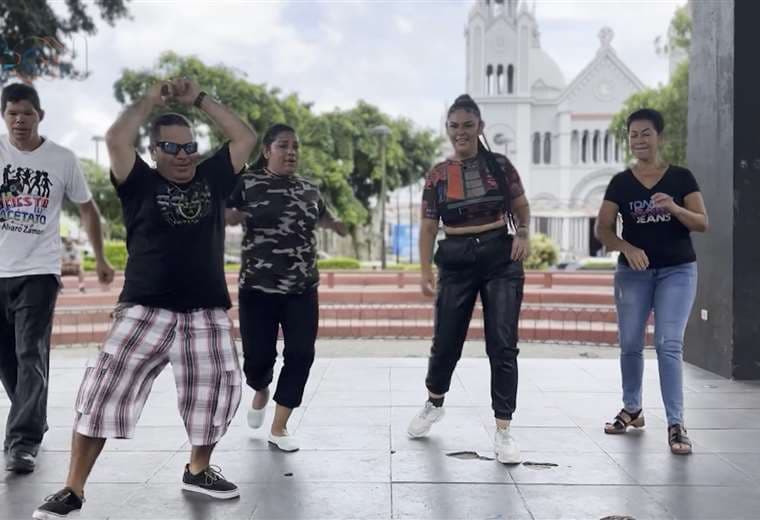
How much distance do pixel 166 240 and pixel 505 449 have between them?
1.99 meters

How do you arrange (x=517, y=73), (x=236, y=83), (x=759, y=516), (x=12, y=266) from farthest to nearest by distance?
1. (x=517, y=73)
2. (x=236, y=83)
3. (x=12, y=266)
4. (x=759, y=516)

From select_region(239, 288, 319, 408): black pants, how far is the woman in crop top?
740 mm

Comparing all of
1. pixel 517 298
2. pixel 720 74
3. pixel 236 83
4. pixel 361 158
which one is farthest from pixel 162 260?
pixel 361 158

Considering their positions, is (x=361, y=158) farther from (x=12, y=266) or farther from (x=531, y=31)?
(x=12, y=266)

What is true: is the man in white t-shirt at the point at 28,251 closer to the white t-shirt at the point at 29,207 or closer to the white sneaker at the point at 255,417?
the white t-shirt at the point at 29,207

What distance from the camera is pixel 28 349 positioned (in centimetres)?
400

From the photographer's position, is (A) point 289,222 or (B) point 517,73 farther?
(B) point 517,73

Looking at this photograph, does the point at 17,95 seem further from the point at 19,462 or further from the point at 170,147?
the point at 19,462

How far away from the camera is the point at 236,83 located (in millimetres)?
30484

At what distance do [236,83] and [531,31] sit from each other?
3282 centimetres

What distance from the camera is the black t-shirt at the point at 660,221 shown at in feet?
14.6

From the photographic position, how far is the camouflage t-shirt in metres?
4.23

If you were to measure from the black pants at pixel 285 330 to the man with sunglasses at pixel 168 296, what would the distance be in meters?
0.78

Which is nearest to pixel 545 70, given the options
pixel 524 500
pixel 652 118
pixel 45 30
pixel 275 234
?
pixel 45 30
